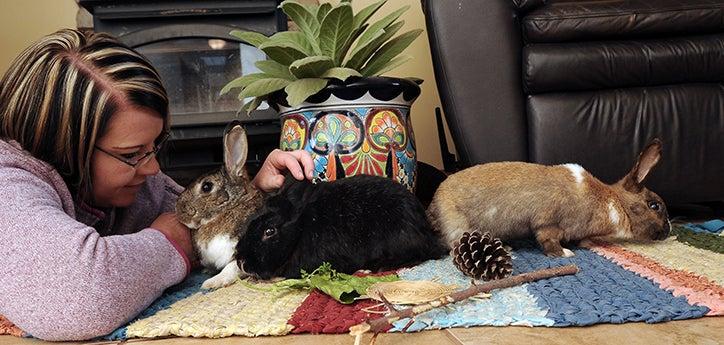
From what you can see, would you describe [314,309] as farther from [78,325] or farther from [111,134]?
[111,134]

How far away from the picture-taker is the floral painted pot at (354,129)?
1379 mm

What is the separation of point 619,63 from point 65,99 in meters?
1.44

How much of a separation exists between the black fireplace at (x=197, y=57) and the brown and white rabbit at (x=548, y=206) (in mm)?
1102

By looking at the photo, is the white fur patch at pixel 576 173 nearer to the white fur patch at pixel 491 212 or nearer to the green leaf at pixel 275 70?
the white fur patch at pixel 491 212

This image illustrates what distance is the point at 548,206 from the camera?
1.23 meters

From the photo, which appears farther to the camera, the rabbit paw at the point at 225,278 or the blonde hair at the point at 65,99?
the rabbit paw at the point at 225,278

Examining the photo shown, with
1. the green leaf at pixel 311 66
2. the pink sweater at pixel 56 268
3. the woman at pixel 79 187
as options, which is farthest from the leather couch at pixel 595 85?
the pink sweater at pixel 56 268

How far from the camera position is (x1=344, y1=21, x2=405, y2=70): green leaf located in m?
1.43

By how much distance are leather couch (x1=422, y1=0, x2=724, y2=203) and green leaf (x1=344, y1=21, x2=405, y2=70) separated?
29 cm

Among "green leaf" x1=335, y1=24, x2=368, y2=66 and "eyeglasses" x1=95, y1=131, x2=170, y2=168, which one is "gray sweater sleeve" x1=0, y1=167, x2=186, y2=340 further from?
"green leaf" x1=335, y1=24, x2=368, y2=66

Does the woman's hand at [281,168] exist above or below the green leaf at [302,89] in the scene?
below

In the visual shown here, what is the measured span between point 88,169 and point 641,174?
1.14 meters

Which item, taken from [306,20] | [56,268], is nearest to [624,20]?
[306,20]

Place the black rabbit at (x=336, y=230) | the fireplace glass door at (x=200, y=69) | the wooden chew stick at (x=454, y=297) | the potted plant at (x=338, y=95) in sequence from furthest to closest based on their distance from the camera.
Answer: the fireplace glass door at (x=200, y=69), the potted plant at (x=338, y=95), the black rabbit at (x=336, y=230), the wooden chew stick at (x=454, y=297)
